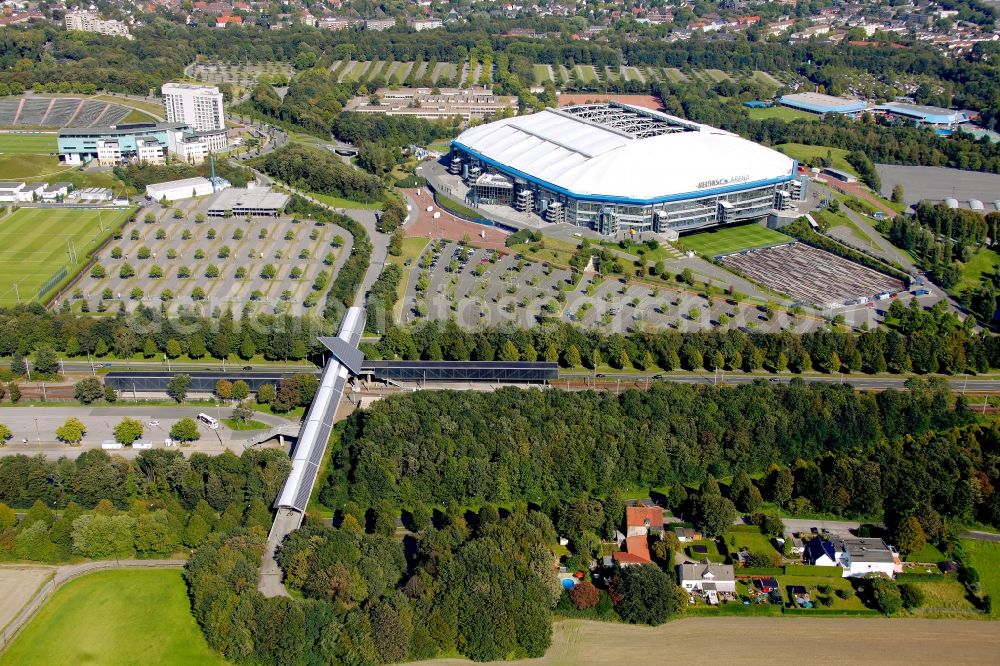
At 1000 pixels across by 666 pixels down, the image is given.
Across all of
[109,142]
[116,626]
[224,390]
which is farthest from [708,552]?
[109,142]

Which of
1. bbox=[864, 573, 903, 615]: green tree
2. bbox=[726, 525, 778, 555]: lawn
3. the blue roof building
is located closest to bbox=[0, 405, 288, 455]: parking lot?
bbox=[726, 525, 778, 555]: lawn

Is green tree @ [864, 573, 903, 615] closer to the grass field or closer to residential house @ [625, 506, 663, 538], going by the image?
the grass field

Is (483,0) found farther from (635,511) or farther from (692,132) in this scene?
(635,511)

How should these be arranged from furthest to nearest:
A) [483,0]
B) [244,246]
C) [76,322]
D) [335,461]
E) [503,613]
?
[483,0], [244,246], [76,322], [335,461], [503,613]

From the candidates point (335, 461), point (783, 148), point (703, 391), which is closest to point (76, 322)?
point (335, 461)

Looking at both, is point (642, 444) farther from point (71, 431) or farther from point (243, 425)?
point (71, 431)

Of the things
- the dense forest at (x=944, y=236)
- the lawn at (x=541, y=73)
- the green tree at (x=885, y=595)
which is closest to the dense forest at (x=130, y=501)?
the green tree at (x=885, y=595)
